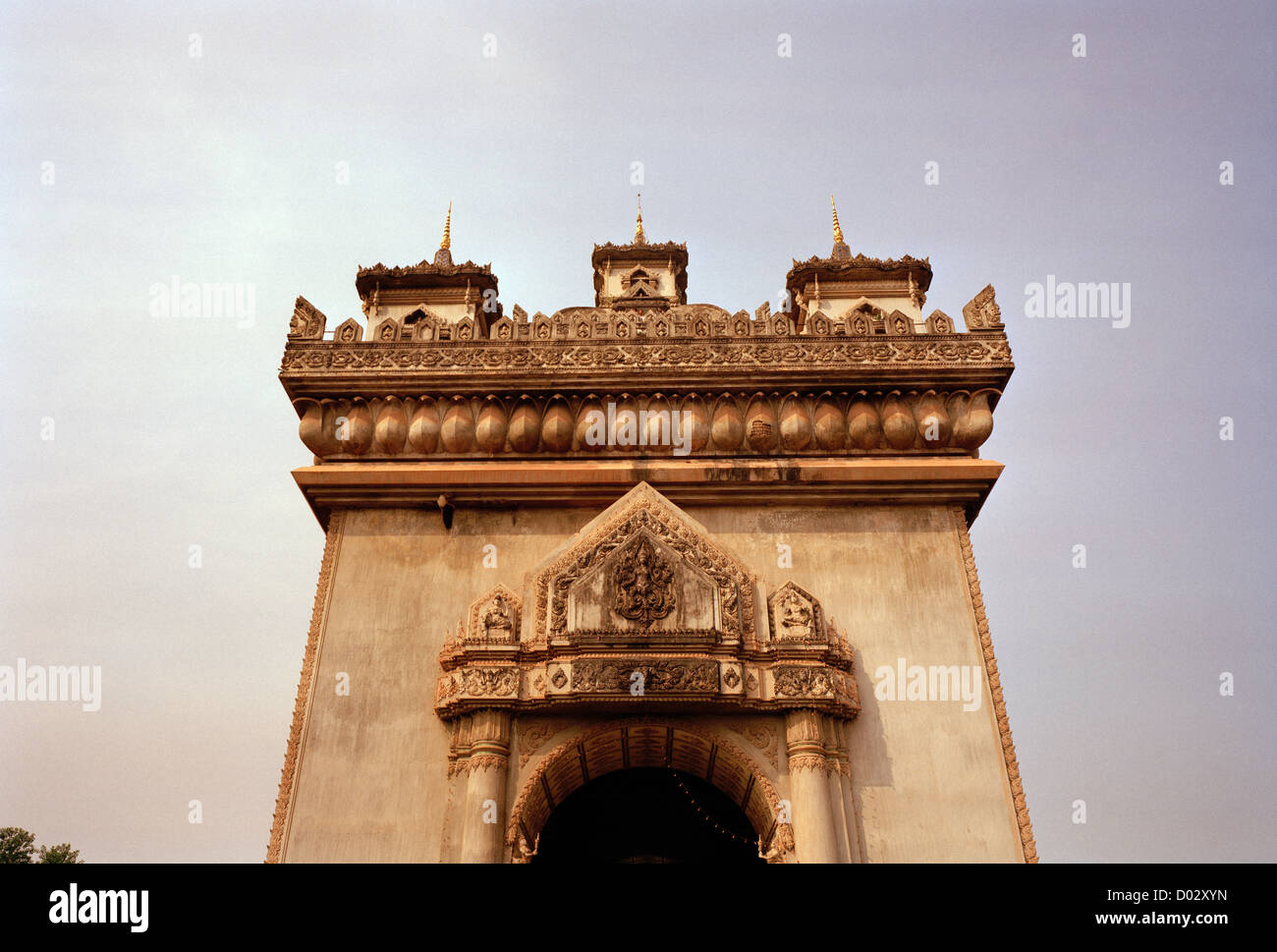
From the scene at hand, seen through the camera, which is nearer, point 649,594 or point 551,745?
point 551,745

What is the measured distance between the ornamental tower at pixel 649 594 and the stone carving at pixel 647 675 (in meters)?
0.04

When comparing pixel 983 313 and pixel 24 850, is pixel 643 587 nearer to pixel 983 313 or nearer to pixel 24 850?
pixel 983 313

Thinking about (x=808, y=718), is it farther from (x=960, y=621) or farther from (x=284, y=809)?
(x=284, y=809)

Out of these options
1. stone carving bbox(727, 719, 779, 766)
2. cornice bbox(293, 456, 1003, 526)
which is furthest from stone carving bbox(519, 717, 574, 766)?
cornice bbox(293, 456, 1003, 526)

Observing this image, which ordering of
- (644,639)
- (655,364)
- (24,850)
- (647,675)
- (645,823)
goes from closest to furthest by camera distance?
(647,675) → (644,639) → (645,823) → (655,364) → (24,850)

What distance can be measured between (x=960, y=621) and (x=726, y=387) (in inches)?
170

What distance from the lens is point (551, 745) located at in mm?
11773

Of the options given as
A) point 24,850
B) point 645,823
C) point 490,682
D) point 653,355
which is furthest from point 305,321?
point 24,850

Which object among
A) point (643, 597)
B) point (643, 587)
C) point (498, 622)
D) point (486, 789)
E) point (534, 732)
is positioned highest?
point (643, 587)

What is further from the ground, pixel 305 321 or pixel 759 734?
pixel 305 321

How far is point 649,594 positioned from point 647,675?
1.04 m

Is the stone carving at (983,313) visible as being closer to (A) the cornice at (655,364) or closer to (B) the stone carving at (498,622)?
(A) the cornice at (655,364)

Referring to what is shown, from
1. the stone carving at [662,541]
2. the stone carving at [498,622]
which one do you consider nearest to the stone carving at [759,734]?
the stone carving at [662,541]
